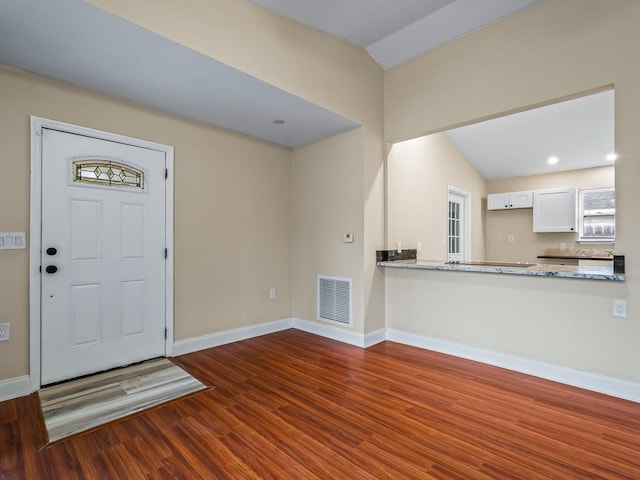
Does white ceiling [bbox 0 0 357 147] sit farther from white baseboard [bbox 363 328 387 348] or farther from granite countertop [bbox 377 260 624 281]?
white baseboard [bbox 363 328 387 348]

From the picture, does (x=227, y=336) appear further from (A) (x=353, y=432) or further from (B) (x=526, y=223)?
(B) (x=526, y=223)

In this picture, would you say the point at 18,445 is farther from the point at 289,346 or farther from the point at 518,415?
the point at 518,415

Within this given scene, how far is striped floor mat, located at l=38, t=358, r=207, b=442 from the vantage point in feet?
7.28

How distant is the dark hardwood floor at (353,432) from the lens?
1.77m

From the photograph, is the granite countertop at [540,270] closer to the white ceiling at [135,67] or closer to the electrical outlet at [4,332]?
the white ceiling at [135,67]

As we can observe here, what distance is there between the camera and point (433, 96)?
356 centimetres

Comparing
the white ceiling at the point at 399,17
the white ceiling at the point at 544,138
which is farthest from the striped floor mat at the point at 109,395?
the white ceiling at the point at 544,138

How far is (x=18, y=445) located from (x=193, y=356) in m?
1.54

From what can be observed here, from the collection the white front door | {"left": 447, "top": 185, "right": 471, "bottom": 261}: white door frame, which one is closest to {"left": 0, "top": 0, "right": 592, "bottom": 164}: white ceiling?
the white front door

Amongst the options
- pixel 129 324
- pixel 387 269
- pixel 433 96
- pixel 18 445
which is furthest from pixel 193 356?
pixel 433 96

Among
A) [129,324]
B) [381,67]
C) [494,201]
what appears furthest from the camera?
[494,201]

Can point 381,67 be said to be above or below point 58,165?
above

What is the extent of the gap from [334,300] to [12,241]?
10.1 ft

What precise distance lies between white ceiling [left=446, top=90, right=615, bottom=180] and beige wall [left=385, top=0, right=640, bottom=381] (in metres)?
1.63
